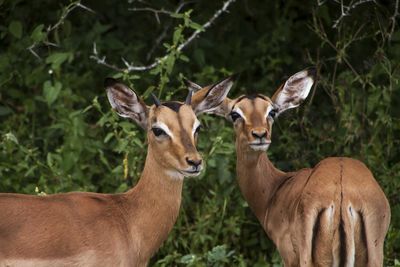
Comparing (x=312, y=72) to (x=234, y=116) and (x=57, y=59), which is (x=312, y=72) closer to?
(x=234, y=116)

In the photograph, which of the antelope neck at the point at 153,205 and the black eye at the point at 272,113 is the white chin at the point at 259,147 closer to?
the black eye at the point at 272,113

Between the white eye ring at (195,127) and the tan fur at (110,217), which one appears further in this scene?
the white eye ring at (195,127)

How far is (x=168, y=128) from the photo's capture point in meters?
6.32

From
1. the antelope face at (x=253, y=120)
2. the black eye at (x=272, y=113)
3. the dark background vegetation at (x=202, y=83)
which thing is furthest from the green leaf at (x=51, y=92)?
the black eye at (x=272, y=113)

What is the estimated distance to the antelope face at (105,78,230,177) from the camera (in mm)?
6184

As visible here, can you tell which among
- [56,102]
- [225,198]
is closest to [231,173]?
[225,198]

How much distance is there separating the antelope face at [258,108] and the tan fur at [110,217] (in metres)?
0.53

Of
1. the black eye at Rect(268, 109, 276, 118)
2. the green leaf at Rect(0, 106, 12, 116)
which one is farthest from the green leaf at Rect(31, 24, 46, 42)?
the black eye at Rect(268, 109, 276, 118)

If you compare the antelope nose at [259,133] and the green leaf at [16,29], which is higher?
the green leaf at [16,29]

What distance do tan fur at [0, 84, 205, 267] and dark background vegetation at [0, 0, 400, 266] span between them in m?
0.90

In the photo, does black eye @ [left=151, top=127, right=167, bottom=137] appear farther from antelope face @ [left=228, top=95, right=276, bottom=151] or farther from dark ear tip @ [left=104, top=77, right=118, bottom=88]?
antelope face @ [left=228, top=95, right=276, bottom=151]

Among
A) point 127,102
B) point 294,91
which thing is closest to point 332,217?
point 127,102

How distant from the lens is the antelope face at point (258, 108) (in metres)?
6.91

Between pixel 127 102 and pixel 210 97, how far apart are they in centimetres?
50
